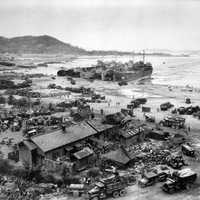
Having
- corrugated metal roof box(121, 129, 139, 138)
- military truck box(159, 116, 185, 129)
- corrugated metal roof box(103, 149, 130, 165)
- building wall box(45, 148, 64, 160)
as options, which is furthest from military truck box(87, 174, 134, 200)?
military truck box(159, 116, 185, 129)

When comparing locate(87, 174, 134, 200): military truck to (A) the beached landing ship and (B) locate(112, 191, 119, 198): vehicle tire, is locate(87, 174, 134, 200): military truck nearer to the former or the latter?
(B) locate(112, 191, 119, 198): vehicle tire

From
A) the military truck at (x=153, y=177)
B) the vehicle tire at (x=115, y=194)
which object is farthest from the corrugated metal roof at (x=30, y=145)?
the military truck at (x=153, y=177)

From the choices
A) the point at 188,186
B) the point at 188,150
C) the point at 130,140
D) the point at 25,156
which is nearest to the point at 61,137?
the point at 25,156

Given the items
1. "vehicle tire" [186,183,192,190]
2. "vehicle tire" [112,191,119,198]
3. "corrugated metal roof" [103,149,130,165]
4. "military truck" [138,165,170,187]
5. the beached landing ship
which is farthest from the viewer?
the beached landing ship

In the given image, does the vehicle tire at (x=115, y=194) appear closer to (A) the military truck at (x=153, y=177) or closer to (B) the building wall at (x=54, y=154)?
(A) the military truck at (x=153, y=177)

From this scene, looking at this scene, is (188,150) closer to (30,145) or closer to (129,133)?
(129,133)

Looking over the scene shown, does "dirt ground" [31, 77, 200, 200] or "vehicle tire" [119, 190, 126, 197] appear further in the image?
"vehicle tire" [119, 190, 126, 197]
